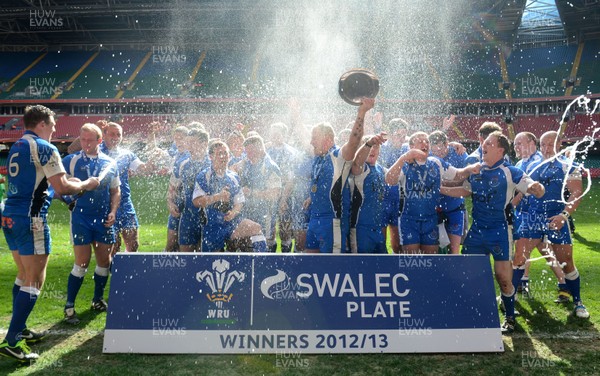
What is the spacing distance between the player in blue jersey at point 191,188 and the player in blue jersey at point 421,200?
241cm

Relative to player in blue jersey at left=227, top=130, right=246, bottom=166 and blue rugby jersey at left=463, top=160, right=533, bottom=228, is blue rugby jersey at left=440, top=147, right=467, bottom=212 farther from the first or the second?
player in blue jersey at left=227, top=130, right=246, bottom=166

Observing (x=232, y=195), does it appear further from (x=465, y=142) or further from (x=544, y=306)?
(x=465, y=142)

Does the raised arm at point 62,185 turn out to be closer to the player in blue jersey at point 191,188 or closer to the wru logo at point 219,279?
the wru logo at point 219,279

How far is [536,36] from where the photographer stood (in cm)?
3303

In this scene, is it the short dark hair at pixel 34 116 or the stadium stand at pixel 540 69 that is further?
the stadium stand at pixel 540 69

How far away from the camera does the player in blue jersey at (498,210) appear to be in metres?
4.83

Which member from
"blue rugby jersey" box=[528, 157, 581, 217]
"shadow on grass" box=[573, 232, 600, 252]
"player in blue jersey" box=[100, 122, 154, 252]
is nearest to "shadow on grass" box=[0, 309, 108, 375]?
"player in blue jersey" box=[100, 122, 154, 252]

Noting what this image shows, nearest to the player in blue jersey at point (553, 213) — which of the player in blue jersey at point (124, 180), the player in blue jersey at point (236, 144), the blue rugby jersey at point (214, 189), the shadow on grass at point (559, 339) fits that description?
the shadow on grass at point (559, 339)

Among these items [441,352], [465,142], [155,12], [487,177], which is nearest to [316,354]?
[441,352]

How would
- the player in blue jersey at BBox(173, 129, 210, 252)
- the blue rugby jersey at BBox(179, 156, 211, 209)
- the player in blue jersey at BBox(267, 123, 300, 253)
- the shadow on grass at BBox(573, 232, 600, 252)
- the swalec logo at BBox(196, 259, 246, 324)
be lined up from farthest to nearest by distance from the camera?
the shadow on grass at BBox(573, 232, 600, 252)
the player in blue jersey at BBox(267, 123, 300, 253)
the blue rugby jersey at BBox(179, 156, 211, 209)
the player in blue jersey at BBox(173, 129, 210, 252)
the swalec logo at BBox(196, 259, 246, 324)

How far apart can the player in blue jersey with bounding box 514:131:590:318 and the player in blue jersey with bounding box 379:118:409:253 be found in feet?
4.85

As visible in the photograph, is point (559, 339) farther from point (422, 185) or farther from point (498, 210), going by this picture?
point (422, 185)

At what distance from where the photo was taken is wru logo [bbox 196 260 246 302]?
Answer: 4223mm

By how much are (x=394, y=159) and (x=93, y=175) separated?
3971 millimetres
